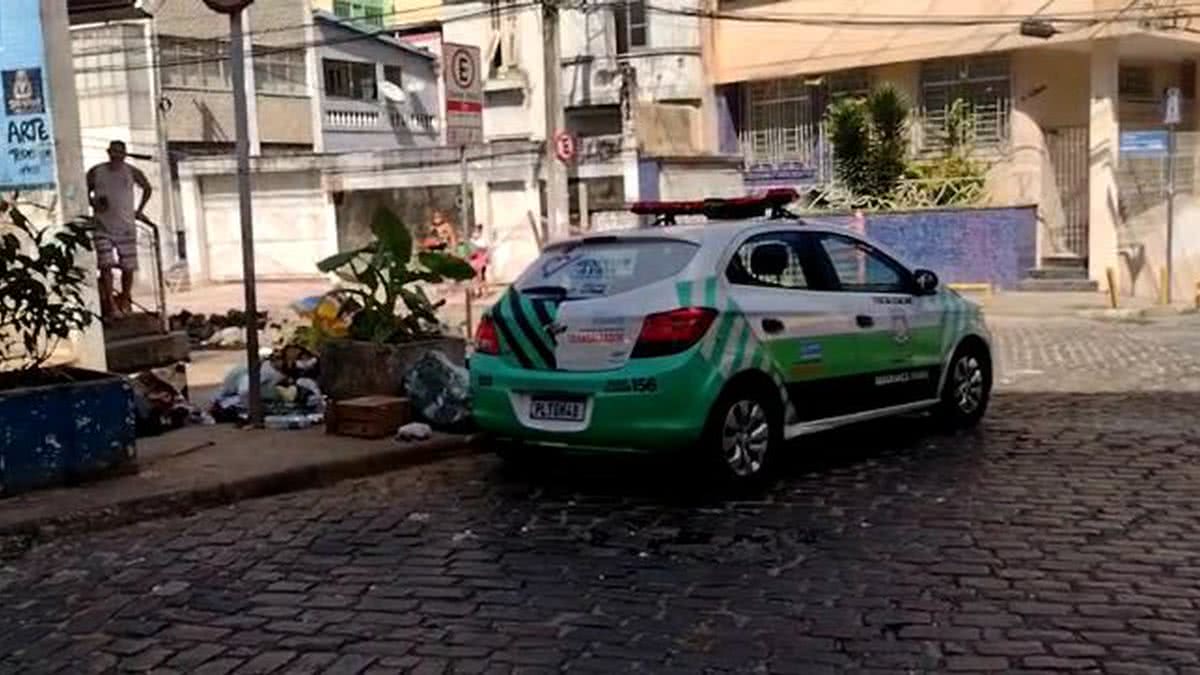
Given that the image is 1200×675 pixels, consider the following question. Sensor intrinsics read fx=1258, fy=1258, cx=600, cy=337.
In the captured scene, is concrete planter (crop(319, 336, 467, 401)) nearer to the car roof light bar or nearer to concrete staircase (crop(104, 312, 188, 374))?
the car roof light bar

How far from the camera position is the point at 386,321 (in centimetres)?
967

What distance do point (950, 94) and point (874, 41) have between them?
1885 millimetres

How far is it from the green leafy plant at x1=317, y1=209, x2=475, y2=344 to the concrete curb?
4.28 feet

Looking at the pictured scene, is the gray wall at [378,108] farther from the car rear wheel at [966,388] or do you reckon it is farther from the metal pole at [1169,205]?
the car rear wheel at [966,388]

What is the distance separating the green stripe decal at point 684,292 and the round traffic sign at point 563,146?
50.3ft

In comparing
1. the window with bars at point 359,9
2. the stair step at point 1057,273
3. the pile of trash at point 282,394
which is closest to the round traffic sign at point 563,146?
the stair step at point 1057,273

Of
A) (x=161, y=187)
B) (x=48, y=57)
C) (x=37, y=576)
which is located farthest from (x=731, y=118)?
(x=37, y=576)

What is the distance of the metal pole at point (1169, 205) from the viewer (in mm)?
19906

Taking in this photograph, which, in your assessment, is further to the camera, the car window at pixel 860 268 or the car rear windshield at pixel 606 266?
the car window at pixel 860 268

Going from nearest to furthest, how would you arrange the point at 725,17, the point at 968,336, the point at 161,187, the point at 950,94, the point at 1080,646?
the point at 1080,646 < the point at 968,336 < the point at 950,94 < the point at 725,17 < the point at 161,187

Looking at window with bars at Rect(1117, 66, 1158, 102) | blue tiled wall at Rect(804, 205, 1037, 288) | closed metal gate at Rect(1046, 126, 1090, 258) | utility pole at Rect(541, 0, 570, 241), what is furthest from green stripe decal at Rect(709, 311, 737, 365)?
window with bars at Rect(1117, 66, 1158, 102)

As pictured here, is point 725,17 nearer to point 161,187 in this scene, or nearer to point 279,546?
point 161,187

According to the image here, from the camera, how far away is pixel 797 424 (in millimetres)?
7574

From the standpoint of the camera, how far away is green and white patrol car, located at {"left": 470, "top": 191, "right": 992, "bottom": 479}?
6879 mm
